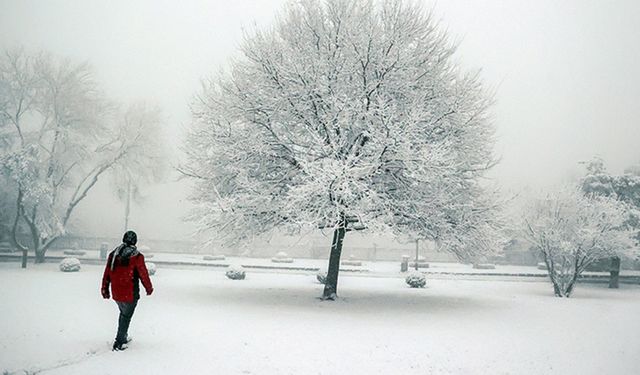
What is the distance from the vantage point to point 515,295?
21141 millimetres

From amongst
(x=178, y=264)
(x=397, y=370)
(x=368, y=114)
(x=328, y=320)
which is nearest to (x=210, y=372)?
(x=397, y=370)

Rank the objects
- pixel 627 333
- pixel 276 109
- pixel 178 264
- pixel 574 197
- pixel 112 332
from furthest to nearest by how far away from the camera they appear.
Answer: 1. pixel 178 264
2. pixel 574 197
3. pixel 276 109
4. pixel 627 333
5. pixel 112 332

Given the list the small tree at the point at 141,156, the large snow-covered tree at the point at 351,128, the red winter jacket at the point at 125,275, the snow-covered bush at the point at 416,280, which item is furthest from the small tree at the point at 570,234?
the small tree at the point at 141,156

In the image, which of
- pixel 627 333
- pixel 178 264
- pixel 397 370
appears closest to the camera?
pixel 397 370

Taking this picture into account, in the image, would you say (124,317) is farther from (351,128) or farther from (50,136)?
(50,136)

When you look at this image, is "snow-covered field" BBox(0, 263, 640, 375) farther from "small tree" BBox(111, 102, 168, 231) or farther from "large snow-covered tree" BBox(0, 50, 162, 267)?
"small tree" BBox(111, 102, 168, 231)

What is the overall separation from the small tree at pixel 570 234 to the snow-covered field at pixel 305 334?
3.74m

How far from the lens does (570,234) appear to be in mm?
22219

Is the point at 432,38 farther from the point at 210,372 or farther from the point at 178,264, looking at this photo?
the point at 178,264

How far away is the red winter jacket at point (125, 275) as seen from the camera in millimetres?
7902

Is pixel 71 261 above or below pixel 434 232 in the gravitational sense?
below

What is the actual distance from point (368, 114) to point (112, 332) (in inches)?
352

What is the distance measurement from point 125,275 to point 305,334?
13.7 feet

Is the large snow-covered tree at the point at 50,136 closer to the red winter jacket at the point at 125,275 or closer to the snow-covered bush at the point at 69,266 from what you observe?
the snow-covered bush at the point at 69,266
